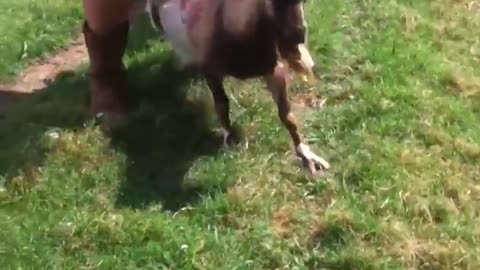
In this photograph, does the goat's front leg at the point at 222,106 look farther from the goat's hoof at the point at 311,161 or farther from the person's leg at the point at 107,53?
the person's leg at the point at 107,53

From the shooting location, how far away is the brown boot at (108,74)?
4297mm

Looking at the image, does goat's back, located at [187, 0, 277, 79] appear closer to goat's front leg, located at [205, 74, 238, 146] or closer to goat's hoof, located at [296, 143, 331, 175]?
goat's front leg, located at [205, 74, 238, 146]

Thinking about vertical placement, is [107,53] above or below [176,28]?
below

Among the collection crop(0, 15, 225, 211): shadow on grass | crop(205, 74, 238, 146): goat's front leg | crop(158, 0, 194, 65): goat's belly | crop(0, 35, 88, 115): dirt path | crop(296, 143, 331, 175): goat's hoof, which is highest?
crop(158, 0, 194, 65): goat's belly

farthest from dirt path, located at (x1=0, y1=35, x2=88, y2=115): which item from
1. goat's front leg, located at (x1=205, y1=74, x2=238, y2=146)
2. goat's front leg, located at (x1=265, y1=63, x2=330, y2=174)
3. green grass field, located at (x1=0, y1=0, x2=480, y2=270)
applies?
goat's front leg, located at (x1=265, y1=63, x2=330, y2=174)

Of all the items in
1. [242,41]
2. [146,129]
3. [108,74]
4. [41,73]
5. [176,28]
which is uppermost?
[242,41]

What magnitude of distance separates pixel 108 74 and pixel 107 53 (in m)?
0.10

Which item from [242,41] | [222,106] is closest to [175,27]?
[222,106]

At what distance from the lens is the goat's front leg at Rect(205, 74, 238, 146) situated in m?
3.90

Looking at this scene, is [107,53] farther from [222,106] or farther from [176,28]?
[222,106]

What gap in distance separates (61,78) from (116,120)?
2.07 ft

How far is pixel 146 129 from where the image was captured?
4188 millimetres

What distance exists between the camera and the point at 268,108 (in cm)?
424

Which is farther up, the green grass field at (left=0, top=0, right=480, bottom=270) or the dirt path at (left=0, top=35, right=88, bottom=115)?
the green grass field at (left=0, top=0, right=480, bottom=270)
